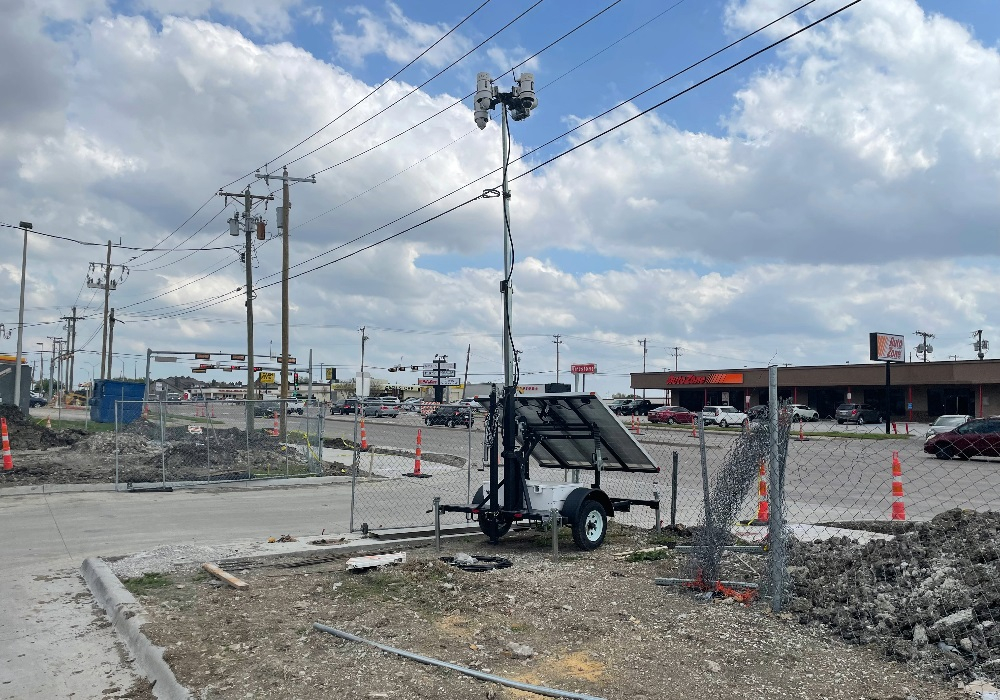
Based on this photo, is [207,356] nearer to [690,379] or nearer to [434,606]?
[434,606]

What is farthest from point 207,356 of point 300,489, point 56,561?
point 56,561

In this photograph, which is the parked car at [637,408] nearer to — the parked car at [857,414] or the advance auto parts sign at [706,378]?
the advance auto parts sign at [706,378]

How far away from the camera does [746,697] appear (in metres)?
5.00

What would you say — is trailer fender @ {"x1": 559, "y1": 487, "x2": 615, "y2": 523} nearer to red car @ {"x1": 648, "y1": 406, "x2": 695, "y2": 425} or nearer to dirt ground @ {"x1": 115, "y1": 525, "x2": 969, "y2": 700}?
dirt ground @ {"x1": 115, "y1": 525, "x2": 969, "y2": 700}

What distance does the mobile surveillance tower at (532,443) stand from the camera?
9.76 metres

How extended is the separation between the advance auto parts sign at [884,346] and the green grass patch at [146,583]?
53440 mm

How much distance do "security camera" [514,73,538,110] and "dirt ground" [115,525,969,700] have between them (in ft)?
18.4

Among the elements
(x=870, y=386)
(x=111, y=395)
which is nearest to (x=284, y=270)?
(x=111, y=395)

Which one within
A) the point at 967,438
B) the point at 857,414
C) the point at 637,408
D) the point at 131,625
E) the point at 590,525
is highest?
the point at 637,408

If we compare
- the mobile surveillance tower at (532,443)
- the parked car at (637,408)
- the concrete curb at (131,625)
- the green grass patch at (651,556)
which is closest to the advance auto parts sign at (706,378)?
the parked car at (637,408)

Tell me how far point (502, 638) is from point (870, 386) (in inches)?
2582

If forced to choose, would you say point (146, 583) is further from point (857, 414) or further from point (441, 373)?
point (441, 373)

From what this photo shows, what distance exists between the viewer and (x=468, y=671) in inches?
214

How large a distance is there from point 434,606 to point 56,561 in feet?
19.2
